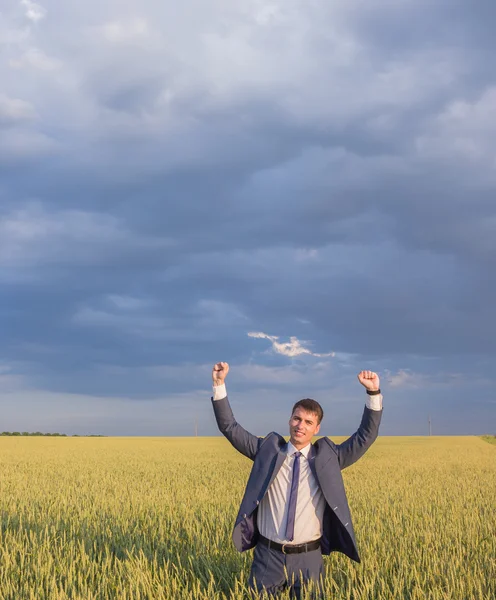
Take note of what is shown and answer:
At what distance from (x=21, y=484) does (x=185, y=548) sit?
31.9 feet

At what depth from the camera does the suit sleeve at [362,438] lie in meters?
5.37

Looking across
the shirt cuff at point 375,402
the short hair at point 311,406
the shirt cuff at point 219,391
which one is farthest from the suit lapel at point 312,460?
the shirt cuff at point 219,391

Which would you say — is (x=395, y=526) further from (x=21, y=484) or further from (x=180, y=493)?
(x=21, y=484)

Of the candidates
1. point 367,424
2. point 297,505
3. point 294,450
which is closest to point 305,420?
point 294,450

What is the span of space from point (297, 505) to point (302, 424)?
0.69 metres

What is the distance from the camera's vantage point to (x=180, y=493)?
545 inches

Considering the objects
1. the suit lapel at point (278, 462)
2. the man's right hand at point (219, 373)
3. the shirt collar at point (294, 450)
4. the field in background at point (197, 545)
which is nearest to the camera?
the suit lapel at point (278, 462)

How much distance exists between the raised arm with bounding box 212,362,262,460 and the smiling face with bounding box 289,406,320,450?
48 centimetres

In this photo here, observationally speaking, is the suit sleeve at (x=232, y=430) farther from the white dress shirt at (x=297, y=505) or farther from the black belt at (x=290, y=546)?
the black belt at (x=290, y=546)

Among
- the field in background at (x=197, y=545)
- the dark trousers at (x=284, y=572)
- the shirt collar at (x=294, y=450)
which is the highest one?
the shirt collar at (x=294, y=450)

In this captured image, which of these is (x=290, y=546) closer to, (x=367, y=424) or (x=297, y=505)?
(x=297, y=505)

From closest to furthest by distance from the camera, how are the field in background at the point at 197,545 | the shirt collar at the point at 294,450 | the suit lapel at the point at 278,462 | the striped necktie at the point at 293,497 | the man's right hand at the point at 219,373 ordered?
the striped necktie at the point at 293,497 < the suit lapel at the point at 278,462 < the shirt collar at the point at 294,450 < the man's right hand at the point at 219,373 < the field in background at the point at 197,545

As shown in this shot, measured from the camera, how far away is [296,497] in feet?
17.0

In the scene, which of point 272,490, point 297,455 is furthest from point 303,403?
point 272,490
